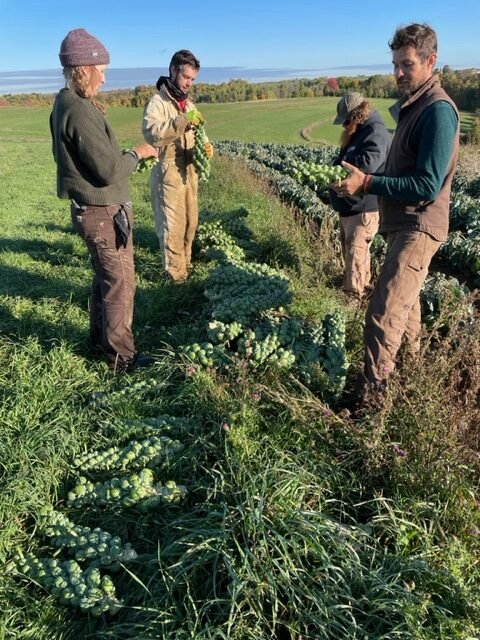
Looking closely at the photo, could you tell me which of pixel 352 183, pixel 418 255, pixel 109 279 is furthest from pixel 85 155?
pixel 418 255

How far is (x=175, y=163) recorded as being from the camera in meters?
5.66

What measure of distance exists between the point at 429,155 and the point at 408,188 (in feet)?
0.70

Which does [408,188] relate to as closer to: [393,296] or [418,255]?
[418,255]

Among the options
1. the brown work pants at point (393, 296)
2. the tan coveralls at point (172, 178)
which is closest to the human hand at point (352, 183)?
the brown work pants at point (393, 296)

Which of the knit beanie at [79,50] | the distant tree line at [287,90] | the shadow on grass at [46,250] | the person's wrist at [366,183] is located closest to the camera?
the person's wrist at [366,183]

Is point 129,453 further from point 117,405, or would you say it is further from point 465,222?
point 465,222

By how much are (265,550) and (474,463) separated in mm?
1272

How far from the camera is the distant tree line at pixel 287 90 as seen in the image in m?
35.4

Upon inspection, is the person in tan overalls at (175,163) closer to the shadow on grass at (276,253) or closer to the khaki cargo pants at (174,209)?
the khaki cargo pants at (174,209)

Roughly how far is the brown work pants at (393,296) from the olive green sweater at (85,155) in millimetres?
2051

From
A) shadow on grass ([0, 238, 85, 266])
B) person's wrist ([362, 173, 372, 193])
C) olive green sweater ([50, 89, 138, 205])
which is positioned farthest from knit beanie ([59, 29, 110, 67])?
shadow on grass ([0, 238, 85, 266])

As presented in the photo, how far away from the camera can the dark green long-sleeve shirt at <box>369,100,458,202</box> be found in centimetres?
283

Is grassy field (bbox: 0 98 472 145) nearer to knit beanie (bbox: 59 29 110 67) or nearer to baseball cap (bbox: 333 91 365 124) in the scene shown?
baseball cap (bbox: 333 91 365 124)

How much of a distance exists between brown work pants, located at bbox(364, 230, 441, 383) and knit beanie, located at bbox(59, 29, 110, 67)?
235 centimetres
